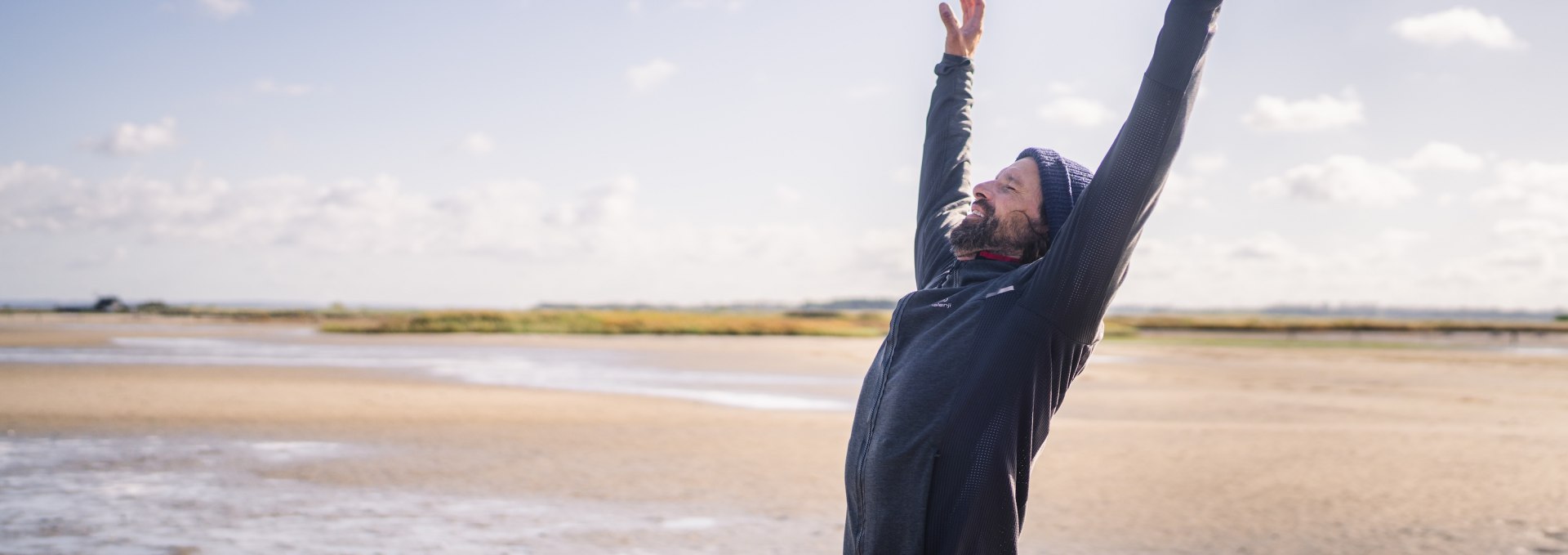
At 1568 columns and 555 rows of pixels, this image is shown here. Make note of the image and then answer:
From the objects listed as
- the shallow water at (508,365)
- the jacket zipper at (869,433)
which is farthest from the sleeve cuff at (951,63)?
A: the shallow water at (508,365)

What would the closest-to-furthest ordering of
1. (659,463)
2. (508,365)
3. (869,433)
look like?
(869,433), (659,463), (508,365)

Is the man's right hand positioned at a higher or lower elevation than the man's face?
higher

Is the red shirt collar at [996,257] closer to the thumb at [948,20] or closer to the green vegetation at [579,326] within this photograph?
the thumb at [948,20]

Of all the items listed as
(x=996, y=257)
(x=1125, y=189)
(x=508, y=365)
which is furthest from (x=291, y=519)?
(x=508, y=365)

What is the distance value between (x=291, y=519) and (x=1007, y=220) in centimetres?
720

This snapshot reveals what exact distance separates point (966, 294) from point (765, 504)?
23.0 feet

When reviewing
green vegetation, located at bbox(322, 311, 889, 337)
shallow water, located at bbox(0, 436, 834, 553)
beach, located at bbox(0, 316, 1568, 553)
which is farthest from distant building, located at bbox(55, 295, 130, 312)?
shallow water, located at bbox(0, 436, 834, 553)

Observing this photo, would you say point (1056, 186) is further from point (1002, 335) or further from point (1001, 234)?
point (1002, 335)

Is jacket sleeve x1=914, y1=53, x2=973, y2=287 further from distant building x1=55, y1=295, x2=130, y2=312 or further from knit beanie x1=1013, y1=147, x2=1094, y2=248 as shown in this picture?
distant building x1=55, y1=295, x2=130, y2=312

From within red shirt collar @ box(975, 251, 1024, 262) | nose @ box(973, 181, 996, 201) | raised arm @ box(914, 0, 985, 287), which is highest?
raised arm @ box(914, 0, 985, 287)

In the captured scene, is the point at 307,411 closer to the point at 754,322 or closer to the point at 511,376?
the point at 511,376

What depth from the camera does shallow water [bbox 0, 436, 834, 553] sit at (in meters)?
7.04

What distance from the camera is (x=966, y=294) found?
201 cm

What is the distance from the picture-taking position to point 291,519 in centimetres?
780
